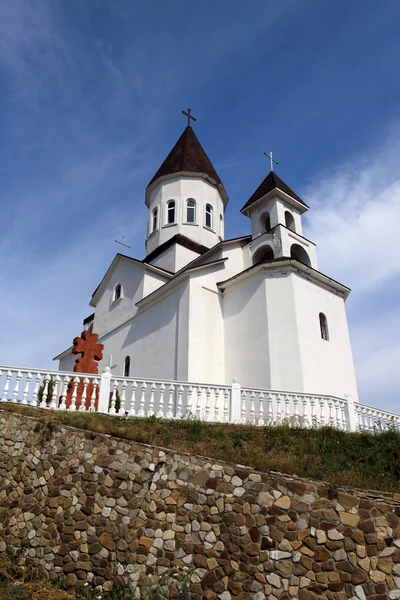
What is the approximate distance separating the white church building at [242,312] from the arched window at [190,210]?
5.35 feet

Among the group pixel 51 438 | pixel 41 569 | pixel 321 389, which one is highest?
pixel 321 389

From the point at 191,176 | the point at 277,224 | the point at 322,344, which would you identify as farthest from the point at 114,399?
the point at 191,176

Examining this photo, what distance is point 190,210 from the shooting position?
24172 mm

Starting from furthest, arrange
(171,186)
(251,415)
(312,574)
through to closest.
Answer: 1. (171,186)
2. (251,415)
3. (312,574)

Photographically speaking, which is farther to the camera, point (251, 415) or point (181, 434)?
point (251, 415)

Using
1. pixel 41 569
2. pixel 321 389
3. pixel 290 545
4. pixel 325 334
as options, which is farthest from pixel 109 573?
pixel 325 334

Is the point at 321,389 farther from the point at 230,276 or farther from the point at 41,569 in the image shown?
the point at 41,569

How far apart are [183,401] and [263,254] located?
886cm

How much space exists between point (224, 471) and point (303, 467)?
4.33 feet

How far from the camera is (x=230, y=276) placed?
18.1 meters

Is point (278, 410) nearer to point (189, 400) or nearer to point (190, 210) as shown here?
Answer: point (189, 400)

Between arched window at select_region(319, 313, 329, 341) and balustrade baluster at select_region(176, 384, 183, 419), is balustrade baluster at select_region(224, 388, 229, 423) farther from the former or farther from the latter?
arched window at select_region(319, 313, 329, 341)

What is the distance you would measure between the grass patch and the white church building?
3.54 metres

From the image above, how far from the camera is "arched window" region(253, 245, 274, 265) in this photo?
60.4ft
